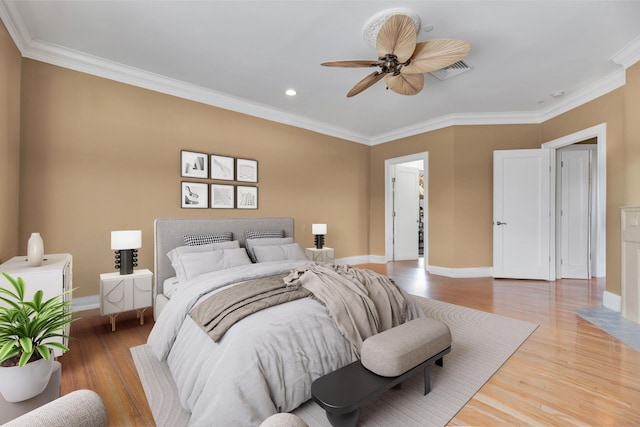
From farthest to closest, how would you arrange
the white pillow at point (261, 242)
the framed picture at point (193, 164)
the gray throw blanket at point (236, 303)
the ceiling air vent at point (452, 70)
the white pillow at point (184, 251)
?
the framed picture at point (193, 164)
the white pillow at point (261, 242)
the ceiling air vent at point (452, 70)
the white pillow at point (184, 251)
the gray throw blanket at point (236, 303)

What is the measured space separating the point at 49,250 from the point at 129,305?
1.12 metres

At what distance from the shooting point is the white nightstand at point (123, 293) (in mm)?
2844

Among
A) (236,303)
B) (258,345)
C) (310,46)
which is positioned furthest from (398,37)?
(258,345)

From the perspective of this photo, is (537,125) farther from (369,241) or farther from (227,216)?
(227,216)

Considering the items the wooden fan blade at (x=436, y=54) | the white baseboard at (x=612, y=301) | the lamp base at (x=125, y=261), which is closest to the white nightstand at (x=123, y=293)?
the lamp base at (x=125, y=261)

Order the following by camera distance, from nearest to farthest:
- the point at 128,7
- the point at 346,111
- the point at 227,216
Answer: the point at 128,7
the point at 227,216
the point at 346,111

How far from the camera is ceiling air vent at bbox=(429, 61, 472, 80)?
341 centimetres

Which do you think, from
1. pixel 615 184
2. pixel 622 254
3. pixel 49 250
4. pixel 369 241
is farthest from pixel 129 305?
pixel 615 184

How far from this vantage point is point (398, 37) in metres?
2.37

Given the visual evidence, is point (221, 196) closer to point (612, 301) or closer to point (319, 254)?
point (319, 254)

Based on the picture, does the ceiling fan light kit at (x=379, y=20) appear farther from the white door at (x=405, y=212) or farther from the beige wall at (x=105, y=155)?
the white door at (x=405, y=212)

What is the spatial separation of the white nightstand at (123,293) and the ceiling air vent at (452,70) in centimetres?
416

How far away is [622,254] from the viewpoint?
3.22 meters

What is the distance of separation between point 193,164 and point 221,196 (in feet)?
1.96
